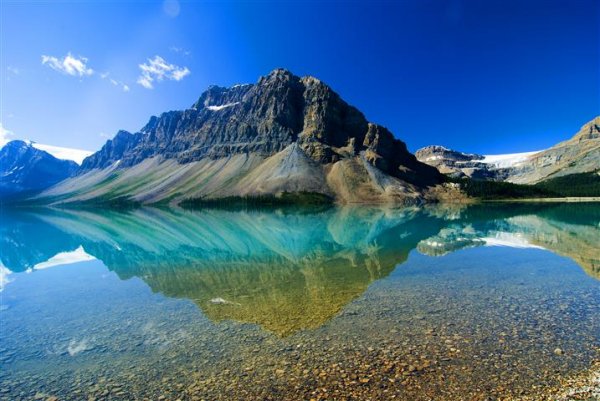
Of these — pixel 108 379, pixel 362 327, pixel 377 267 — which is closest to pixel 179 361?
pixel 108 379

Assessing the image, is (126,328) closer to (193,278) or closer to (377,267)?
(193,278)

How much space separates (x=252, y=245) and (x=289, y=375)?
123 feet

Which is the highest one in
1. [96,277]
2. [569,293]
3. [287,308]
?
[96,277]

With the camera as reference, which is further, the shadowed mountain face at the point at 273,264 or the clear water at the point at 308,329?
the shadowed mountain face at the point at 273,264

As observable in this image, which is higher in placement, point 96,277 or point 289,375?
point 96,277

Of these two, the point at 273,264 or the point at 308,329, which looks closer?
the point at 308,329

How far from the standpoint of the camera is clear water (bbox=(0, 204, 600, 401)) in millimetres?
12039

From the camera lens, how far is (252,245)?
1939 inches

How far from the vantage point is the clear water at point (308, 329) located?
12.0 metres

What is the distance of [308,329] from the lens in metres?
16.8

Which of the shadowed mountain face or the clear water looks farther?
the shadowed mountain face

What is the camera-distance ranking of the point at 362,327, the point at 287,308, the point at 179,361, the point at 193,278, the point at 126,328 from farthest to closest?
the point at 193,278, the point at 287,308, the point at 126,328, the point at 362,327, the point at 179,361

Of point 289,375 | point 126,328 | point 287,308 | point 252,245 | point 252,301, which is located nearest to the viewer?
point 289,375

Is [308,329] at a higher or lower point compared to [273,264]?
lower
